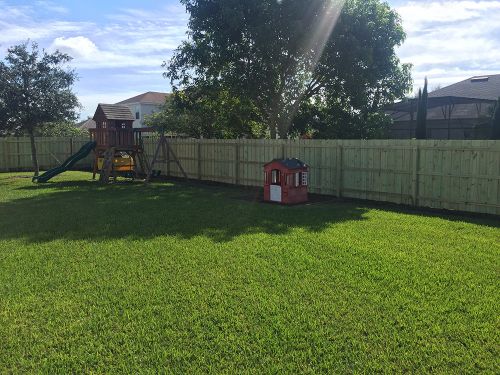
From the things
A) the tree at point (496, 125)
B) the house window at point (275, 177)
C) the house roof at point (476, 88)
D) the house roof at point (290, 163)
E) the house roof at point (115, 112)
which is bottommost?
the house window at point (275, 177)

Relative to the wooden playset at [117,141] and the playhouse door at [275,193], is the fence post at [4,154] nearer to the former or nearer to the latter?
the wooden playset at [117,141]

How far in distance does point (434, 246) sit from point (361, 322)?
3.31m

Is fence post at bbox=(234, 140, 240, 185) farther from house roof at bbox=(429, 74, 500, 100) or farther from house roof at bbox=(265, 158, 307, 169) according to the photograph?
house roof at bbox=(429, 74, 500, 100)

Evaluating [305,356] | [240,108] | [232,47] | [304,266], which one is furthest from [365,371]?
[240,108]

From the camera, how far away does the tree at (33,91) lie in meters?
19.1

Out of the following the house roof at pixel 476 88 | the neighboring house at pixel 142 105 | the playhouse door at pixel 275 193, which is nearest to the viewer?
the playhouse door at pixel 275 193

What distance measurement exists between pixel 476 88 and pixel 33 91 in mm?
24981

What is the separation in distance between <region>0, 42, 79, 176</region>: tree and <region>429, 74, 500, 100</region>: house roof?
20840 millimetres

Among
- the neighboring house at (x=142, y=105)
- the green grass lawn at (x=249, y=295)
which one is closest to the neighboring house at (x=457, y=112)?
the green grass lawn at (x=249, y=295)

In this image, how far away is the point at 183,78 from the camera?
19109 mm

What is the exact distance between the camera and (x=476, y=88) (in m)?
27.7

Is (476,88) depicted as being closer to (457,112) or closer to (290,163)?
(457,112)

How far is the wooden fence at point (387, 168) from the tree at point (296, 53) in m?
2.89

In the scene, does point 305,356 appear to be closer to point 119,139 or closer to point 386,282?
point 386,282
